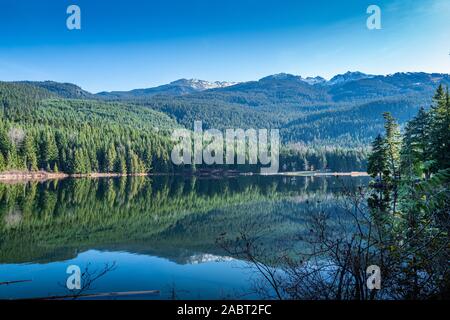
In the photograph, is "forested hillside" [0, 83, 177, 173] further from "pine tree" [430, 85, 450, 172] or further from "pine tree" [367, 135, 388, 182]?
"pine tree" [430, 85, 450, 172]

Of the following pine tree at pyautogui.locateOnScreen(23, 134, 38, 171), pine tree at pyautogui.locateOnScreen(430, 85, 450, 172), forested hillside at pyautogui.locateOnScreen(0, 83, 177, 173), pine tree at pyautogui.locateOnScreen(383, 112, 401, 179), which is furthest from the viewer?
forested hillside at pyautogui.locateOnScreen(0, 83, 177, 173)

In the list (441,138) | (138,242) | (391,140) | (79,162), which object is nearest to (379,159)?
(391,140)

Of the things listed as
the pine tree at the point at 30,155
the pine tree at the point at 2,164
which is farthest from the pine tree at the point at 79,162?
the pine tree at the point at 2,164

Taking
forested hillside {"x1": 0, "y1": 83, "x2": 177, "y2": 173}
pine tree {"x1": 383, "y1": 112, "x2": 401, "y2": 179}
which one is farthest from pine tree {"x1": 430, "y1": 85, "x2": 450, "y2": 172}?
forested hillside {"x1": 0, "y1": 83, "x2": 177, "y2": 173}

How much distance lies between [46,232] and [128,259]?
10988 mm

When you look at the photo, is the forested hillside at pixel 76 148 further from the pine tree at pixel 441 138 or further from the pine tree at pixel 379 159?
the pine tree at pixel 441 138

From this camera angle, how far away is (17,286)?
48.6ft

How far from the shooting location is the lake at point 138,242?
15234 millimetres

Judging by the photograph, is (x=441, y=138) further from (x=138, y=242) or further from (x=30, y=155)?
(x=30, y=155)

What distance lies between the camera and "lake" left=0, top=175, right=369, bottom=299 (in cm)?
1523

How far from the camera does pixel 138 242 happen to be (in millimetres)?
25297
